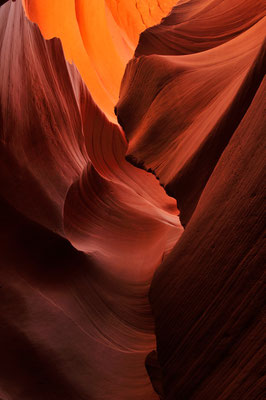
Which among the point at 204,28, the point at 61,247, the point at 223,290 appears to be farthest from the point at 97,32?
the point at 223,290

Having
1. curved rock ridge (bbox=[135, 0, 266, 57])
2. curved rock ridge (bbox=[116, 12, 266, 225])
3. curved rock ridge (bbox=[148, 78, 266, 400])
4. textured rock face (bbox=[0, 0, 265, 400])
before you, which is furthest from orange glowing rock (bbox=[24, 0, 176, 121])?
curved rock ridge (bbox=[148, 78, 266, 400])

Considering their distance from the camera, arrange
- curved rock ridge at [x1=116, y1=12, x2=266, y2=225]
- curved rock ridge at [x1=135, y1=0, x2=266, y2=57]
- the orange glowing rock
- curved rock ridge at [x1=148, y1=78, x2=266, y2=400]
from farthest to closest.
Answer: the orange glowing rock < curved rock ridge at [x1=135, y1=0, x2=266, y2=57] < curved rock ridge at [x1=116, y1=12, x2=266, y2=225] < curved rock ridge at [x1=148, y1=78, x2=266, y2=400]

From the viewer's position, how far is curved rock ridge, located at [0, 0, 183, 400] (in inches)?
41.9

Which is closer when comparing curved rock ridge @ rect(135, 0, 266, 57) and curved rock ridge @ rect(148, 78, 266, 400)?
curved rock ridge @ rect(148, 78, 266, 400)

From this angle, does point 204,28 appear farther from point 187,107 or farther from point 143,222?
point 143,222

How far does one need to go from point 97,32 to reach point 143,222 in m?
1.81

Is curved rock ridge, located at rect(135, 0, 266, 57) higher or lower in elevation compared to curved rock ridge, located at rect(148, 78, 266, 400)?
higher

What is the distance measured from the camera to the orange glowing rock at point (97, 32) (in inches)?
89.5

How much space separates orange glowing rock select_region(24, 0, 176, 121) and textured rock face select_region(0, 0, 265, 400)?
139 millimetres

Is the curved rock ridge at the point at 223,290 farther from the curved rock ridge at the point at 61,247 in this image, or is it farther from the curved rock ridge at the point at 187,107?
the curved rock ridge at the point at 61,247

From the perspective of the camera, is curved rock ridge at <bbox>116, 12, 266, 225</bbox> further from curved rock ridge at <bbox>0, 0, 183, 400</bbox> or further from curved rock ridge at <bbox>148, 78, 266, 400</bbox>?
curved rock ridge at <bbox>0, 0, 183, 400</bbox>

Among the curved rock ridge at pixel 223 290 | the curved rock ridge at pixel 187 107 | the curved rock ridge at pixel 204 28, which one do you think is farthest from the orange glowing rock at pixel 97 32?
the curved rock ridge at pixel 223 290

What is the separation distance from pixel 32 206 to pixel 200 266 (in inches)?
30.7

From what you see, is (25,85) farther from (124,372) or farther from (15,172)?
(124,372)
